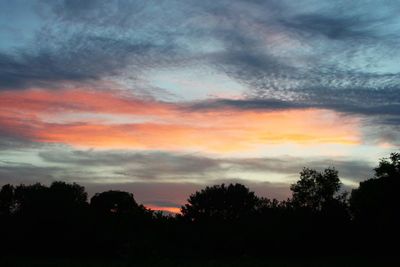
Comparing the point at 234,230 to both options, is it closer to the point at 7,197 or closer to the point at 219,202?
the point at 219,202

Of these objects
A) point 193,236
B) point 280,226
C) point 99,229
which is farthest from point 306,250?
point 99,229

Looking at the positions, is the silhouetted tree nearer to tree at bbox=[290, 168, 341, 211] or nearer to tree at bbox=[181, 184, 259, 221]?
tree at bbox=[181, 184, 259, 221]

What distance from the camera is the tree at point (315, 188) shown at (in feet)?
298

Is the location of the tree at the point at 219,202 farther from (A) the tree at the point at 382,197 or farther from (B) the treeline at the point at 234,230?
(A) the tree at the point at 382,197

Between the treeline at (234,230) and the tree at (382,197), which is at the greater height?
the tree at (382,197)

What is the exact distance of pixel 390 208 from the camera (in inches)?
2488

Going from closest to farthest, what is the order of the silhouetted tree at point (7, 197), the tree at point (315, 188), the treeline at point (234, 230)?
the treeline at point (234, 230), the tree at point (315, 188), the silhouetted tree at point (7, 197)

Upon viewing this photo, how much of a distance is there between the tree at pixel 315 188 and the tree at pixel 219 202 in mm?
14877

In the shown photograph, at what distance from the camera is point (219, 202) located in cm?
10388

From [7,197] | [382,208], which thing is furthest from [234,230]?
[7,197]

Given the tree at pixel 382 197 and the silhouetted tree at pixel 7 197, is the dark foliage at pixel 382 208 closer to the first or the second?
the tree at pixel 382 197

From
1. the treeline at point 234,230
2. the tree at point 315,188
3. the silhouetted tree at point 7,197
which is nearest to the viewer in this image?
the treeline at point 234,230

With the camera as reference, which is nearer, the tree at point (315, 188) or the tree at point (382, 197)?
the tree at point (382, 197)

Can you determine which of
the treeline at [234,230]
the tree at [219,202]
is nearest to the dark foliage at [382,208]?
the treeline at [234,230]
